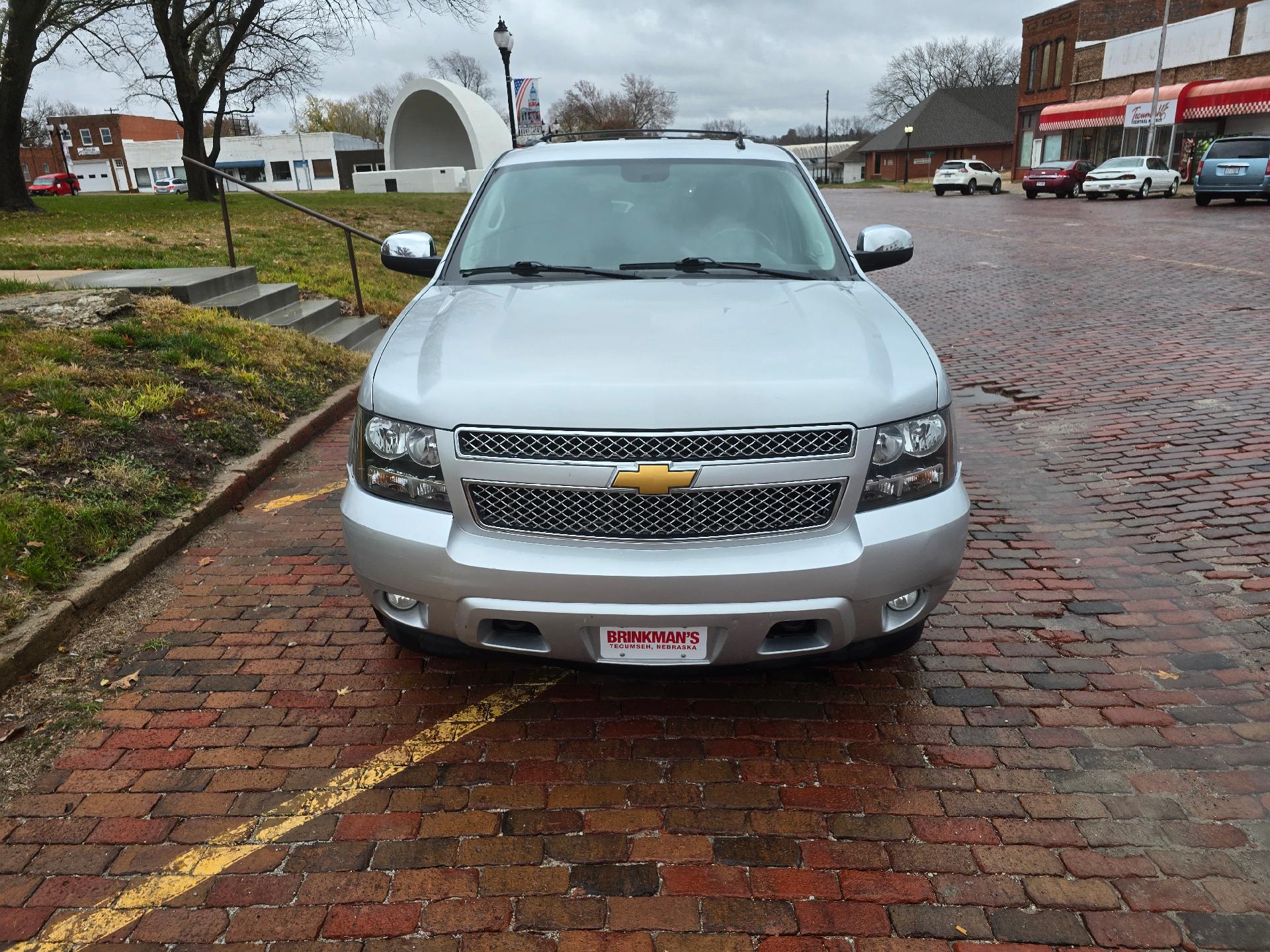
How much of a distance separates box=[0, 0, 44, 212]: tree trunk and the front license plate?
2225cm

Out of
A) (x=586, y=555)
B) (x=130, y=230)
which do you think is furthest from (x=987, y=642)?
(x=130, y=230)

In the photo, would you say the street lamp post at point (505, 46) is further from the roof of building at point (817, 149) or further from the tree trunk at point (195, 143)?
the roof of building at point (817, 149)

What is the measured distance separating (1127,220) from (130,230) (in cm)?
2235

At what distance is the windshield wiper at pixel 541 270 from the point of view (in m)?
3.86

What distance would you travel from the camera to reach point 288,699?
3.43 m

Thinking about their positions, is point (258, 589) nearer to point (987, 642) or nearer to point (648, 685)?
point (648, 685)

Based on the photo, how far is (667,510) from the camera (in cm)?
274

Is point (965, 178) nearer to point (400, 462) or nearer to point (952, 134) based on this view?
point (952, 134)

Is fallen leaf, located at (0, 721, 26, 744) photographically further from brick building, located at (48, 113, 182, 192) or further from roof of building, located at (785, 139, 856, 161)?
brick building, located at (48, 113, 182, 192)

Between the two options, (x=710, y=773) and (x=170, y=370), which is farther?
(x=170, y=370)

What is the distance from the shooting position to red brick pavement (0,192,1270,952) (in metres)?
2.41

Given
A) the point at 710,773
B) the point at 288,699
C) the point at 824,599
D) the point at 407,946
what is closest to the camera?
the point at 407,946

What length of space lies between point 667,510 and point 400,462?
0.89 meters

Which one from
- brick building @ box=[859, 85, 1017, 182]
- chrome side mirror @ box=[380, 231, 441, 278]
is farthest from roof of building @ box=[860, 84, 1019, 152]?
chrome side mirror @ box=[380, 231, 441, 278]
